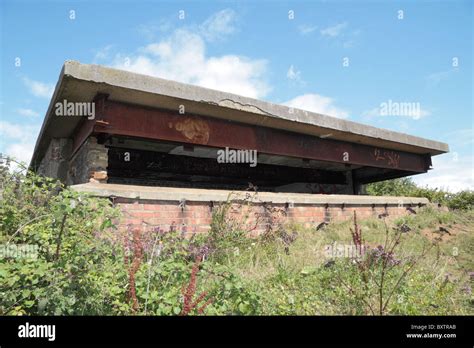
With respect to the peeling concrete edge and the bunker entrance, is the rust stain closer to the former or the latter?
the bunker entrance

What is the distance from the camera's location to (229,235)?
16.0 feet

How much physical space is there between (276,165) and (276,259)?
216 inches

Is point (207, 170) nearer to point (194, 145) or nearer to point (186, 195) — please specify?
point (194, 145)

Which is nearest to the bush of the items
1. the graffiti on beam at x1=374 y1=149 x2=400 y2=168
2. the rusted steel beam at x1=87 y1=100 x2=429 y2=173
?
the graffiti on beam at x1=374 y1=149 x2=400 y2=168

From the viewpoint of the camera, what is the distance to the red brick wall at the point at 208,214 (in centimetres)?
468

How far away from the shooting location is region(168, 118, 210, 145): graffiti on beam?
5699mm

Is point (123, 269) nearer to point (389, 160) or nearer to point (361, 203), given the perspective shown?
point (361, 203)

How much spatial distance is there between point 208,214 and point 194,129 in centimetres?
157

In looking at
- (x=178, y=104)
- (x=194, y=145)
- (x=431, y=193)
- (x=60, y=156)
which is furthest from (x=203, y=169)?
(x=431, y=193)

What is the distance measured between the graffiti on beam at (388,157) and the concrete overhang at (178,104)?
1.51ft

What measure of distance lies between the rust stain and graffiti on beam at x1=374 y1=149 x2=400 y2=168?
16.3 ft

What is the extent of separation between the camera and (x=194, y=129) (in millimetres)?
5809

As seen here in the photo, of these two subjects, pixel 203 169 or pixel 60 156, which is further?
pixel 203 169

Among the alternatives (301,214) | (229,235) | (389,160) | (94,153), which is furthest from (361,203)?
(94,153)
